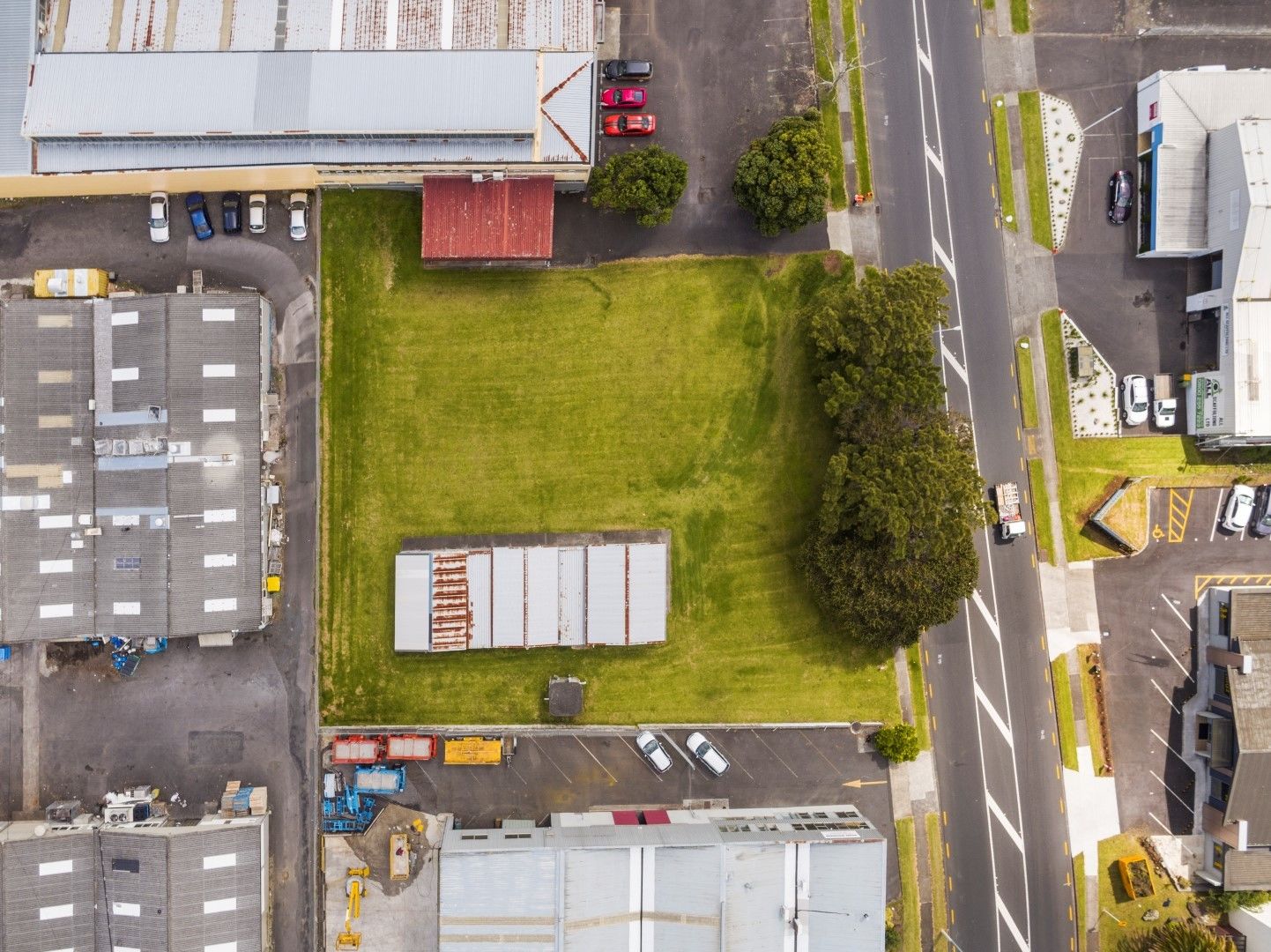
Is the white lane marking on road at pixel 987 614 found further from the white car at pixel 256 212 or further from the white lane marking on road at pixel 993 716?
the white car at pixel 256 212

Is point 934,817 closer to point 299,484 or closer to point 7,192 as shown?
point 299,484

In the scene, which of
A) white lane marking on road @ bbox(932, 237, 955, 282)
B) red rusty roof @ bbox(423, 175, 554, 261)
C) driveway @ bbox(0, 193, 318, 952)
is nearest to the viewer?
red rusty roof @ bbox(423, 175, 554, 261)

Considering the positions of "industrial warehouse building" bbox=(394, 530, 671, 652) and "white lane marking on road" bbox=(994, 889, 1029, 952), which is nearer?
"industrial warehouse building" bbox=(394, 530, 671, 652)

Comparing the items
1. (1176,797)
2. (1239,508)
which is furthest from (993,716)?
(1239,508)

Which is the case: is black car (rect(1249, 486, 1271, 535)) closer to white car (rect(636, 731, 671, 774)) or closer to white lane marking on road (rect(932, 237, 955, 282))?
white lane marking on road (rect(932, 237, 955, 282))

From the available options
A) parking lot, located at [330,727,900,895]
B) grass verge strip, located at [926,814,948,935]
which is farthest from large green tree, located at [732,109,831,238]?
grass verge strip, located at [926,814,948,935]

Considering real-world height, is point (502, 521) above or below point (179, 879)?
above

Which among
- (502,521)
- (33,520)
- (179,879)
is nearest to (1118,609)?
(502,521)
